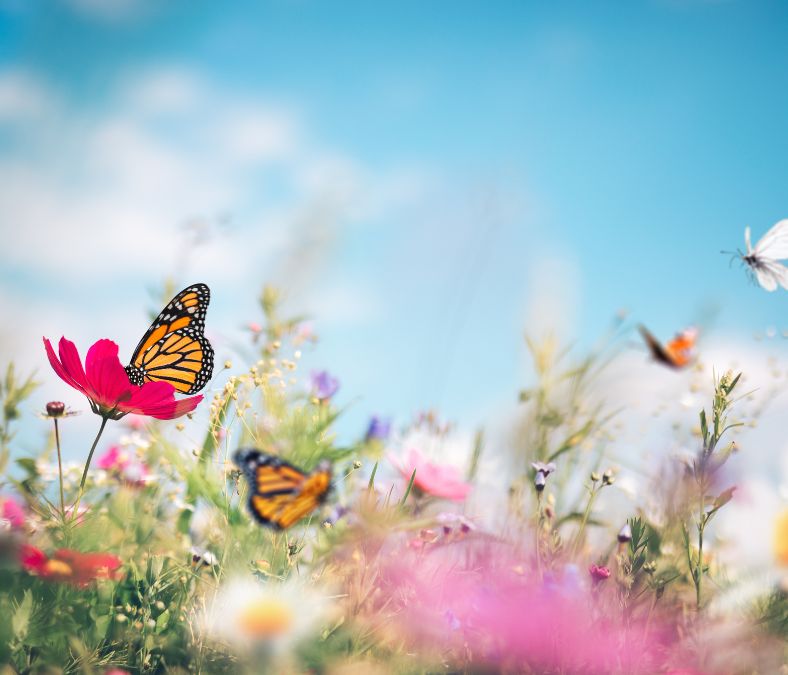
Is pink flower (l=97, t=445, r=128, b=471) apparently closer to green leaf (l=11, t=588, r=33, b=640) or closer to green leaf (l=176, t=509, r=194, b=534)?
green leaf (l=176, t=509, r=194, b=534)

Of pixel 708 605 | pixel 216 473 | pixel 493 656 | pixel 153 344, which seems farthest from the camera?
pixel 153 344

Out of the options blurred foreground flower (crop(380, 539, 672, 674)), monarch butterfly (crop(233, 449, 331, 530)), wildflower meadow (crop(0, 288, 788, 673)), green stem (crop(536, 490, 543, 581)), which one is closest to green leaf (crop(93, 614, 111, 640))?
wildflower meadow (crop(0, 288, 788, 673))

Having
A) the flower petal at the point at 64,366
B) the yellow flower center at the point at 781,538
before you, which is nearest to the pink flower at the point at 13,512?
the flower petal at the point at 64,366

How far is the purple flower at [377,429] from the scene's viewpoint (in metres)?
2.15

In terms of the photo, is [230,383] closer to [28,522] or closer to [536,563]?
[28,522]

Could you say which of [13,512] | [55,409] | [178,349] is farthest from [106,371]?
[13,512]

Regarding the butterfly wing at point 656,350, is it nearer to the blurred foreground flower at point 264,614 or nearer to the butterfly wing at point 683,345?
the butterfly wing at point 683,345

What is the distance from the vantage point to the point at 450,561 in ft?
4.23

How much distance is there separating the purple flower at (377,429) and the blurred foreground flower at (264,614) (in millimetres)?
1003

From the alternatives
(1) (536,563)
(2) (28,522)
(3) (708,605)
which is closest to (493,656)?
(1) (536,563)

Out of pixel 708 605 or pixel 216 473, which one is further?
pixel 216 473

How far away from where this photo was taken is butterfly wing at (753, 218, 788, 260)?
1.25 m

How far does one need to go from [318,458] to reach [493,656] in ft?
2.15

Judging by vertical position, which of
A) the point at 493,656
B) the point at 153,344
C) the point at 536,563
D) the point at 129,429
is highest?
the point at 129,429
